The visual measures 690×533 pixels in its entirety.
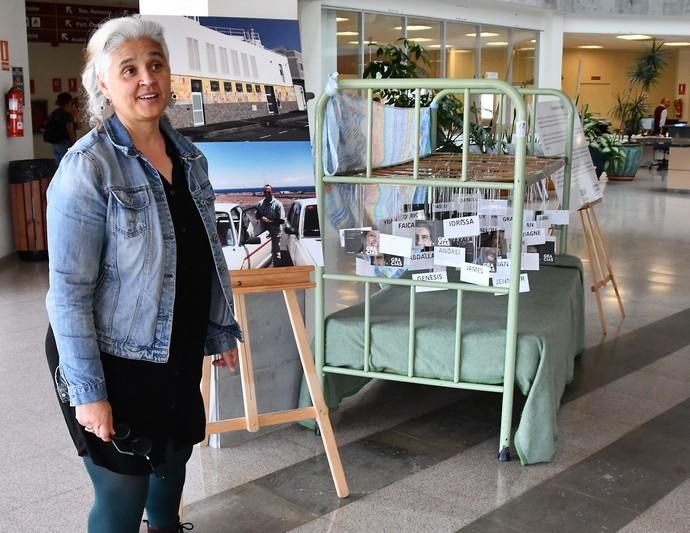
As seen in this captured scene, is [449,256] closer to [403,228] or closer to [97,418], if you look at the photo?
[403,228]

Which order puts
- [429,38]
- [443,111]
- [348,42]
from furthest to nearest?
[429,38], [348,42], [443,111]

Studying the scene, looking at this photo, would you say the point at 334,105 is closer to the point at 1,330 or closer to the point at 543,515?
the point at 543,515

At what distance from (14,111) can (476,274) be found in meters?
5.80

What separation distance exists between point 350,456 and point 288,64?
1570 mm

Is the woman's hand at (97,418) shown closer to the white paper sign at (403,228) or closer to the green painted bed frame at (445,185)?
the green painted bed frame at (445,185)

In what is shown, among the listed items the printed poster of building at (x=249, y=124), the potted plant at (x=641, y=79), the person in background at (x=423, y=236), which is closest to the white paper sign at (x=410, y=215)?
the person in background at (x=423, y=236)

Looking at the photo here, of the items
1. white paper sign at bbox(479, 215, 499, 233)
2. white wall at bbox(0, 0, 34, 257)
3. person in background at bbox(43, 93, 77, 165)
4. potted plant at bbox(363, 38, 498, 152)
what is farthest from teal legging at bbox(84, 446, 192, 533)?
person in background at bbox(43, 93, 77, 165)

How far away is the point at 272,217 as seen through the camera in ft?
9.53

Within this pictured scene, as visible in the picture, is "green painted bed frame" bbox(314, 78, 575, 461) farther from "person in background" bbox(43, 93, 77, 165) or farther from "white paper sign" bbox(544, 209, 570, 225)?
"person in background" bbox(43, 93, 77, 165)

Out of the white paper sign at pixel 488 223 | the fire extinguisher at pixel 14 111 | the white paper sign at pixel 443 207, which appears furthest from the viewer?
the fire extinguisher at pixel 14 111

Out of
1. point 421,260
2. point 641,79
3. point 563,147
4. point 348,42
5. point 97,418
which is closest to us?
point 97,418

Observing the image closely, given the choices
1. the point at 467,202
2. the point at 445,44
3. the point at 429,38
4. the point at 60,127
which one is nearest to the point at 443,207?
the point at 467,202

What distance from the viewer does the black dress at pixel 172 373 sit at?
6.61 feet

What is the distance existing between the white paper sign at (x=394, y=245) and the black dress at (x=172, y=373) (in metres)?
1.34
